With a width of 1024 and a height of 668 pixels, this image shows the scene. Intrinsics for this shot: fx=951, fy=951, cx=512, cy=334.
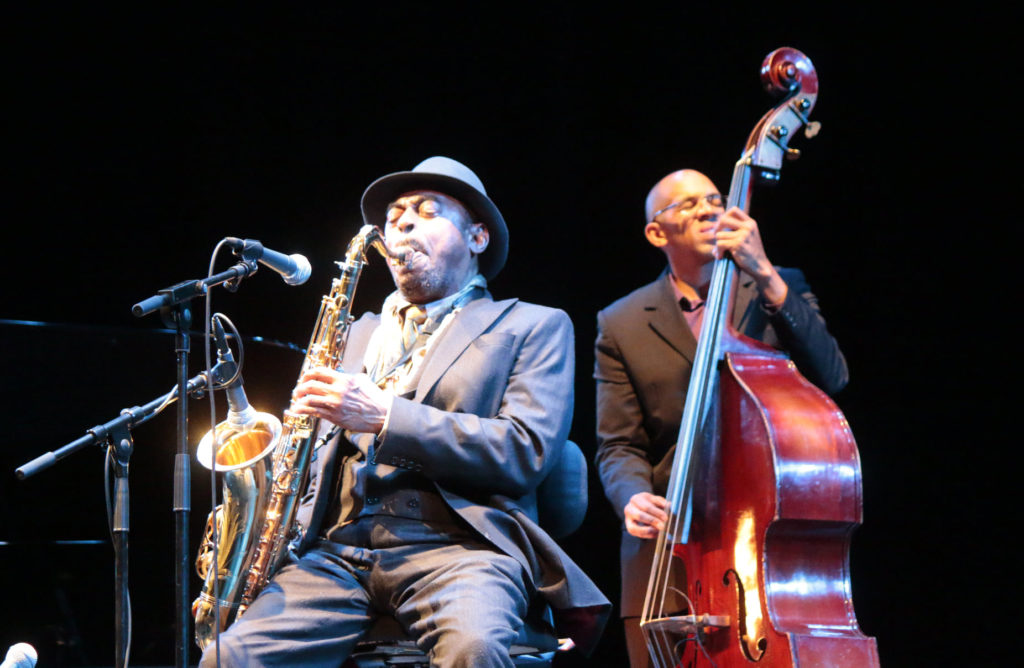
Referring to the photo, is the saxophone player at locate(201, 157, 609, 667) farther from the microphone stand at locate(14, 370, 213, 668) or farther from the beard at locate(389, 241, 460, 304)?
the microphone stand at locate(14, 370, 213, 668)

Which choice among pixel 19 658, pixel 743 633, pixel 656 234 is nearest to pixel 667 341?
pixel 656 234

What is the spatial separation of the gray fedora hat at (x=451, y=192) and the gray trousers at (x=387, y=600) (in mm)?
1135

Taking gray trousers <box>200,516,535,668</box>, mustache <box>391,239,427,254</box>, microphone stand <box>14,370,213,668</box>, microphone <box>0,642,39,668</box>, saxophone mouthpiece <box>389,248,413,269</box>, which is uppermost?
mustache <box>391,239,427,254</box>

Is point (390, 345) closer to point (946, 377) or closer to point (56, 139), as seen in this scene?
point (946, 377)

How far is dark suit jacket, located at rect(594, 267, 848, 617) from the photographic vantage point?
2.81 meters

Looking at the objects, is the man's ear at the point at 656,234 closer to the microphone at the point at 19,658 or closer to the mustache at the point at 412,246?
the mustache at the point at 412,246

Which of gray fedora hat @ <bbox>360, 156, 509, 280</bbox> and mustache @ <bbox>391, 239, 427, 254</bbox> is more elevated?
gray fedora hat @ <bbox>360, 156, 509, 280</bbox>

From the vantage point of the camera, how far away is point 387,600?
2.61m

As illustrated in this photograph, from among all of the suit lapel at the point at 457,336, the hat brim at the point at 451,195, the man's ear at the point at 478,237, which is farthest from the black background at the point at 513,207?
the suit lapel at the point at 457,336

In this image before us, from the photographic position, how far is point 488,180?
513cm

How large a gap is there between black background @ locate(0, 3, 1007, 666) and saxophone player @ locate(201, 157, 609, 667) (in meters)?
1.20

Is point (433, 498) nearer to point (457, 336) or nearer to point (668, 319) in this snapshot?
point (457, 336)

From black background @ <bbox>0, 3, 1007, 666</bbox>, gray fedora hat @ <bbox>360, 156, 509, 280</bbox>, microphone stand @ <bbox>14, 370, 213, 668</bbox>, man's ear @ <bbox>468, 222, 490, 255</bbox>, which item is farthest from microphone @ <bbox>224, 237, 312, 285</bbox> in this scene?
black background @ <bbox>0, 3, 1007, 666</bbox>

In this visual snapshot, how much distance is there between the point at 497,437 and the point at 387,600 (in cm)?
54
